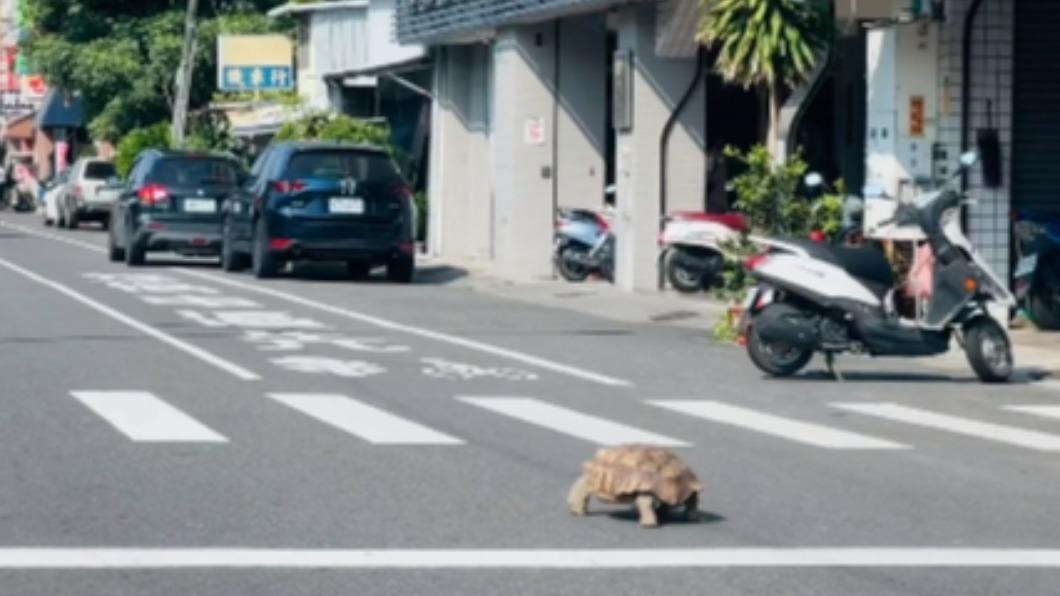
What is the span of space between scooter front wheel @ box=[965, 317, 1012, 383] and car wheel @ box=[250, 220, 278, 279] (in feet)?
Answer: 48.8

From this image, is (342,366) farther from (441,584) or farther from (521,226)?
(521,226)

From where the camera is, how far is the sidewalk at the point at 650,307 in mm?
21797

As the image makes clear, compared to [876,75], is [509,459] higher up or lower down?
lower down

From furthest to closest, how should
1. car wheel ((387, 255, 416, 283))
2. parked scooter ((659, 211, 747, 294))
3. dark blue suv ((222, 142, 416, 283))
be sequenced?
car wheel ((387, 255, 416, 283)) → dark blue suv ((222, 142, 416, 283)) → parked scooter ((659, 211, 747, 294))

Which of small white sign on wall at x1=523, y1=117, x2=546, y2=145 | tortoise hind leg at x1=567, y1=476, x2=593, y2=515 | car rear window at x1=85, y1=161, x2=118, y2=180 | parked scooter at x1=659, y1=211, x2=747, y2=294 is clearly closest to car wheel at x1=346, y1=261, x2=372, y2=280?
small white sign on wall at x1=523, y1=117, x2=546, y2=145

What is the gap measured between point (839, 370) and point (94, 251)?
25.2 m

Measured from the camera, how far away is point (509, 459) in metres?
13.8

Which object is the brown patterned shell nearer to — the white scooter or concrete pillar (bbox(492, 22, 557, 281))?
the white scooter

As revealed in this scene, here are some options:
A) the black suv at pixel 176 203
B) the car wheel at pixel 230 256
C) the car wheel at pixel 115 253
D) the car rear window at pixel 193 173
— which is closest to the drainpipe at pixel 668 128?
the car wheel at pixel 230 256


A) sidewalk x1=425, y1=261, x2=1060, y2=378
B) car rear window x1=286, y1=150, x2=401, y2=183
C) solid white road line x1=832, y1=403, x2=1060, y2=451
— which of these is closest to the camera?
solid white road line x1=832, y1=403, x2=1060, y2=451

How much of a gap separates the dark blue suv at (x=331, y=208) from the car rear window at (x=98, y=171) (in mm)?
26376

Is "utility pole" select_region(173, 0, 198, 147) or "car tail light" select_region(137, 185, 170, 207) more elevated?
"utility pole" select_region(173, 0, 198, 147)

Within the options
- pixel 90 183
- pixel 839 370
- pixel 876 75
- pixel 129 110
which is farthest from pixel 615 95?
pixel 129 110

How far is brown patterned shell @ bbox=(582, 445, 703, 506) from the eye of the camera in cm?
1120
